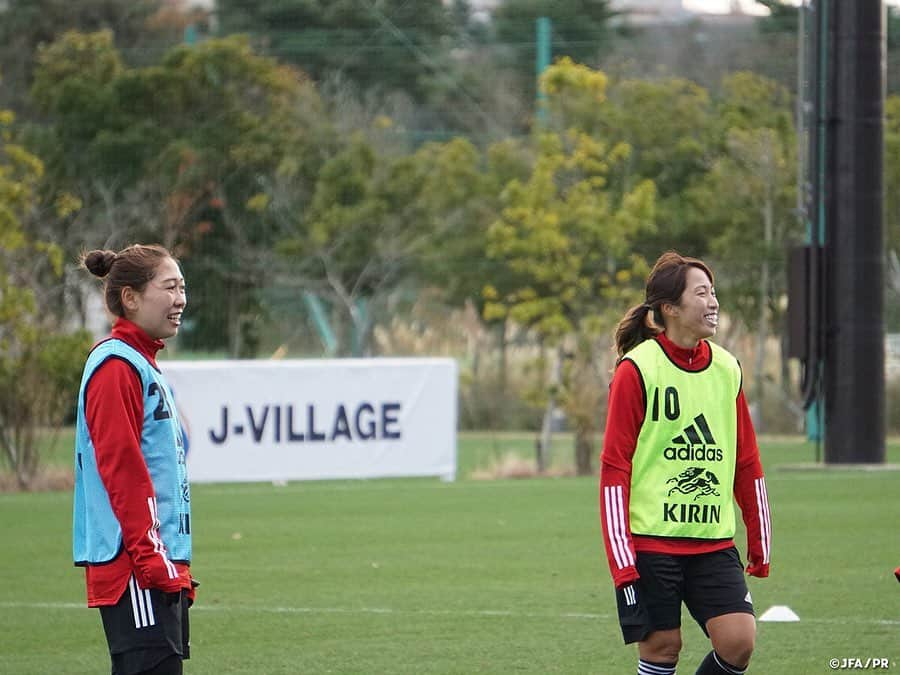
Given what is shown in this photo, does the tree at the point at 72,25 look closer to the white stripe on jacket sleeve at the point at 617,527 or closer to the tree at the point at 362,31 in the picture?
the tree at the point at 362,31

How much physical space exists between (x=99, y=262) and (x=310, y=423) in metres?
15.0

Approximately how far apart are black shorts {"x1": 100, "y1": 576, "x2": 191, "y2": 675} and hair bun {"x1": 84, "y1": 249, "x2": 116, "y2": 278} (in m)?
0.99

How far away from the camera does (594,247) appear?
1045 inches

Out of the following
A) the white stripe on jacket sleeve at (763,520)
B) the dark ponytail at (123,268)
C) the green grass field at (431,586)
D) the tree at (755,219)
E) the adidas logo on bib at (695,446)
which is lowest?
the green grass field at (431,586)

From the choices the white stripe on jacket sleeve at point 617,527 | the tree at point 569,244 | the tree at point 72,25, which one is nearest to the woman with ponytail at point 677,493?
the white stripe on jacket sleeve at point 617,527

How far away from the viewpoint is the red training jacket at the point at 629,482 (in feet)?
18.8

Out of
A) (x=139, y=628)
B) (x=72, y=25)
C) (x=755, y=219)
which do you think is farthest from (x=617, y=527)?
(x=72, y=25)

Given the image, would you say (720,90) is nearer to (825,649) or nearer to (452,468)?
(452,468)

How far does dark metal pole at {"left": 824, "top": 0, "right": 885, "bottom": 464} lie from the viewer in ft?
70.9

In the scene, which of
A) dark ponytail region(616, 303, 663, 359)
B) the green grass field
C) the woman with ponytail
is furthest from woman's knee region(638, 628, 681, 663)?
the green grass field

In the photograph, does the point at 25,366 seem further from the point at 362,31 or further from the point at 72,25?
the point at 72,25

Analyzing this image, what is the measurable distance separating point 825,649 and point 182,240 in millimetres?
27073

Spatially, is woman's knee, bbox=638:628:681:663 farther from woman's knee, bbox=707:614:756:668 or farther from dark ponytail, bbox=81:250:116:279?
dark ponytail, bbox=81:250:116:279

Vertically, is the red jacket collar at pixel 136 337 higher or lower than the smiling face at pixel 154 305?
lower
